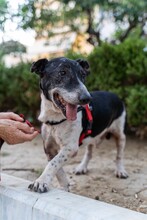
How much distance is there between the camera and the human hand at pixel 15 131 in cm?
319

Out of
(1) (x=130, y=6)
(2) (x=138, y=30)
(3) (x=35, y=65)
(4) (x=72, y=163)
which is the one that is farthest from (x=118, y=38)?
(3) (x=35, y=65)

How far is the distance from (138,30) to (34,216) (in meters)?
6.92

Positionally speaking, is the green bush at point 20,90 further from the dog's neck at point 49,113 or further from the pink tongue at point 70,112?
the pink tongue at point 70,112

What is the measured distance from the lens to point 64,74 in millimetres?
3494

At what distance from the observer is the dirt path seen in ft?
13.2

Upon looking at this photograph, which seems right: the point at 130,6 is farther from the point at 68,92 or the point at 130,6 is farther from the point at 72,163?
the point at 68,92

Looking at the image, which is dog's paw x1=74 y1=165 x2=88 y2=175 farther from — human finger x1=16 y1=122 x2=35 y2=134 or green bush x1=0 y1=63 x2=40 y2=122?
green bush x1=0 y1=63 x2=40 y2=122

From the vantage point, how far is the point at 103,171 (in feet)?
16.8

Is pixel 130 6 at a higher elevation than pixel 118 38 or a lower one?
higher

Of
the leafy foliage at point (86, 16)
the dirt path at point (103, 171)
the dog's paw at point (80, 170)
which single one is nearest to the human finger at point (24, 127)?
the dirt path at point (103, 171)

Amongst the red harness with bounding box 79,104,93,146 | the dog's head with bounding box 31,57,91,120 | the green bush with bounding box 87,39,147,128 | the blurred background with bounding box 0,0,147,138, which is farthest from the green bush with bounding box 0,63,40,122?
the dog's head with bounding box 31,57,91,120

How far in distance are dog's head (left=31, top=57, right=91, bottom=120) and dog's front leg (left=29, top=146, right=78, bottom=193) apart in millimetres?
382

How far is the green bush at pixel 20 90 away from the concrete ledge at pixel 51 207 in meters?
4.55

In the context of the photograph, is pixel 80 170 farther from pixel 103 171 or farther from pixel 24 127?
pixel 24 127
